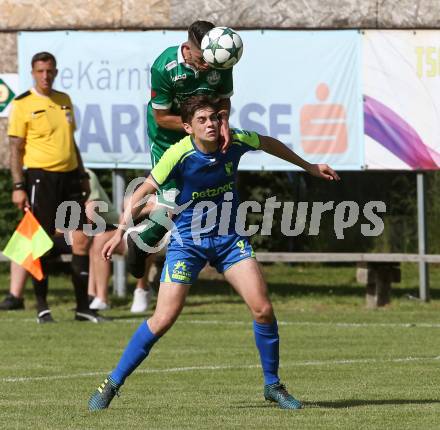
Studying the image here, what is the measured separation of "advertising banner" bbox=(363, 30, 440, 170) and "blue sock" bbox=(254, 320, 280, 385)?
310 inches

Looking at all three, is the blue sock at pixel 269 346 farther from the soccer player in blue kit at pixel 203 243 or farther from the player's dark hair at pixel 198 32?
the player's dark hair at pixel 198 32

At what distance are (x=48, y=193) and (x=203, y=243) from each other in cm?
614

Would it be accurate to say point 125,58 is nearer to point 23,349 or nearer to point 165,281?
point 23,349

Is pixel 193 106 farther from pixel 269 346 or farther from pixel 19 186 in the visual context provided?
pixel 19 186

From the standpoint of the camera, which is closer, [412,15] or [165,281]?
[165,281]

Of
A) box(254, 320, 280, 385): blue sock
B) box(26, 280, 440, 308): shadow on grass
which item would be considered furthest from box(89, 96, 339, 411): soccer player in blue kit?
box(26, 280, 440, 308): shadow on grass

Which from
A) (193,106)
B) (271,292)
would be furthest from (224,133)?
(271,292)

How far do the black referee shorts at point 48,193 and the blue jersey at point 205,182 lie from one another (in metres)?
5.97

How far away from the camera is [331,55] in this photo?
53.4 ft

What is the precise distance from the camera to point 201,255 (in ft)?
27.8

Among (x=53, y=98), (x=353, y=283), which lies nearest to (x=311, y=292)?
(x=353, y=283)

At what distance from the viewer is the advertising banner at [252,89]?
16.2m

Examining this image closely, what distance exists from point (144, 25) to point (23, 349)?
609 cm

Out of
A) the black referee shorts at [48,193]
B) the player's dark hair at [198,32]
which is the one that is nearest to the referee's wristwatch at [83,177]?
the black referee shorts at [48,193]
